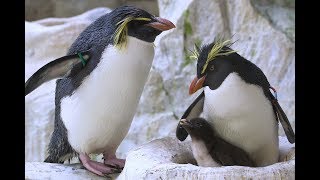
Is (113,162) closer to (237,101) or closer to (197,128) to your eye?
(197,128)

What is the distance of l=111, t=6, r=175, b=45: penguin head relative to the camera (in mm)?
1325

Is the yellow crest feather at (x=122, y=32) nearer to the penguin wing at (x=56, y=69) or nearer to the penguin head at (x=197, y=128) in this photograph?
the penguin wing at (x=56, y=69)

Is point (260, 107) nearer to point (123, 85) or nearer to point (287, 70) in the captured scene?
point (123, 85)

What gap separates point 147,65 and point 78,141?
0.28 m

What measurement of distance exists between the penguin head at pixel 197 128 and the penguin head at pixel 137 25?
0.77 ft

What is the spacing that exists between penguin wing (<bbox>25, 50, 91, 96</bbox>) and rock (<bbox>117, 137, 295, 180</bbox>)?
0.28 meters

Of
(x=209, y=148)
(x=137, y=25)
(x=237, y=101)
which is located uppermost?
(x=137, y=25)

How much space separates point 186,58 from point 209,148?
1391mm

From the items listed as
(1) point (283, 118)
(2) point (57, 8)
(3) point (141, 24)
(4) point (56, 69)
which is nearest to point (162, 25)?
(3) point (141, 24)

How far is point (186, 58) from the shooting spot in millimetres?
2627

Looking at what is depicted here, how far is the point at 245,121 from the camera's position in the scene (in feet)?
4.21

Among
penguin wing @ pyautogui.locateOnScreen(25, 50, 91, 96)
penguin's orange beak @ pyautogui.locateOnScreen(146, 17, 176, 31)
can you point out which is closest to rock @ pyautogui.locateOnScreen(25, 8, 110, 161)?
penguin wing @ pyautogui.locateOnScreen(25, 50, 91, 96)
